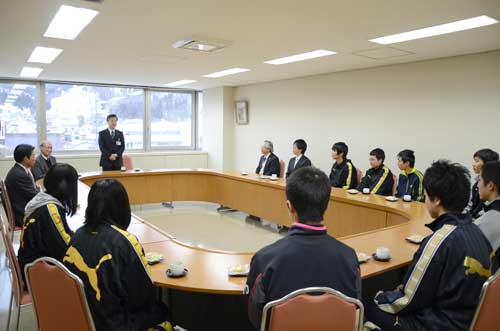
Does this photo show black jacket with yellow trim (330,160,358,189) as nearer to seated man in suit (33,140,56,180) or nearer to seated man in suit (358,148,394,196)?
seated man in suit (358,148,394,196)

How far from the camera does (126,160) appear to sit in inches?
264

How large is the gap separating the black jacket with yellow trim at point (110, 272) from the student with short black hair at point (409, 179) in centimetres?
349

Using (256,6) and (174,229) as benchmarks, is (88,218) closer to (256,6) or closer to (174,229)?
(256,6)

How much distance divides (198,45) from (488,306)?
12.2 ft

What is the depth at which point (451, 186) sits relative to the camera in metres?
1.61

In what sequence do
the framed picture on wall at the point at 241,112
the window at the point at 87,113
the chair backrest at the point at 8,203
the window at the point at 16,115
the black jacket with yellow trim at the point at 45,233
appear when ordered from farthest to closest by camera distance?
the framed picture on wall at the point at 241,112, the window at the point at 87,113, the window at the point at 16,115, the chair backrest at the point at 8,203, the black jacket with yellow trim at the point at 45,233

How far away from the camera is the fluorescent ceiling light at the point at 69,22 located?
3.12 metres

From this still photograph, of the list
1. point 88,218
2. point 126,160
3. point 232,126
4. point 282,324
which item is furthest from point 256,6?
point 232,126

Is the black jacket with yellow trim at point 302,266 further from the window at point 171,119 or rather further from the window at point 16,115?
the window at point 171,119

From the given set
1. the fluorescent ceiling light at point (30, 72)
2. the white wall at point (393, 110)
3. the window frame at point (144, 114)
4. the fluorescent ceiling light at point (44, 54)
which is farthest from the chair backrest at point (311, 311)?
the window frame at point (144, 114)

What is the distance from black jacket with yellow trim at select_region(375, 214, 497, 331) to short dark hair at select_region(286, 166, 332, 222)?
0.54 meters

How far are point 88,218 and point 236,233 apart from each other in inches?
147

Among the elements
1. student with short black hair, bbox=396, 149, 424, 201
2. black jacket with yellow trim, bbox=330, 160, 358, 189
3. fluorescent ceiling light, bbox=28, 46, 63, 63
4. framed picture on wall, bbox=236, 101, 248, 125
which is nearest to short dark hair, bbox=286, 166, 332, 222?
student with short black hair, bbox=396, 149, 424, 201

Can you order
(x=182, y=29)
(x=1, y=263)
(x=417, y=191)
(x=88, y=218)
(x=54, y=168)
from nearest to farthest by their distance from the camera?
(x=88, y=218) < (x=54, y=168) < (x=182, y=29) < (x=1, y=263) < (x=417, y=191)
